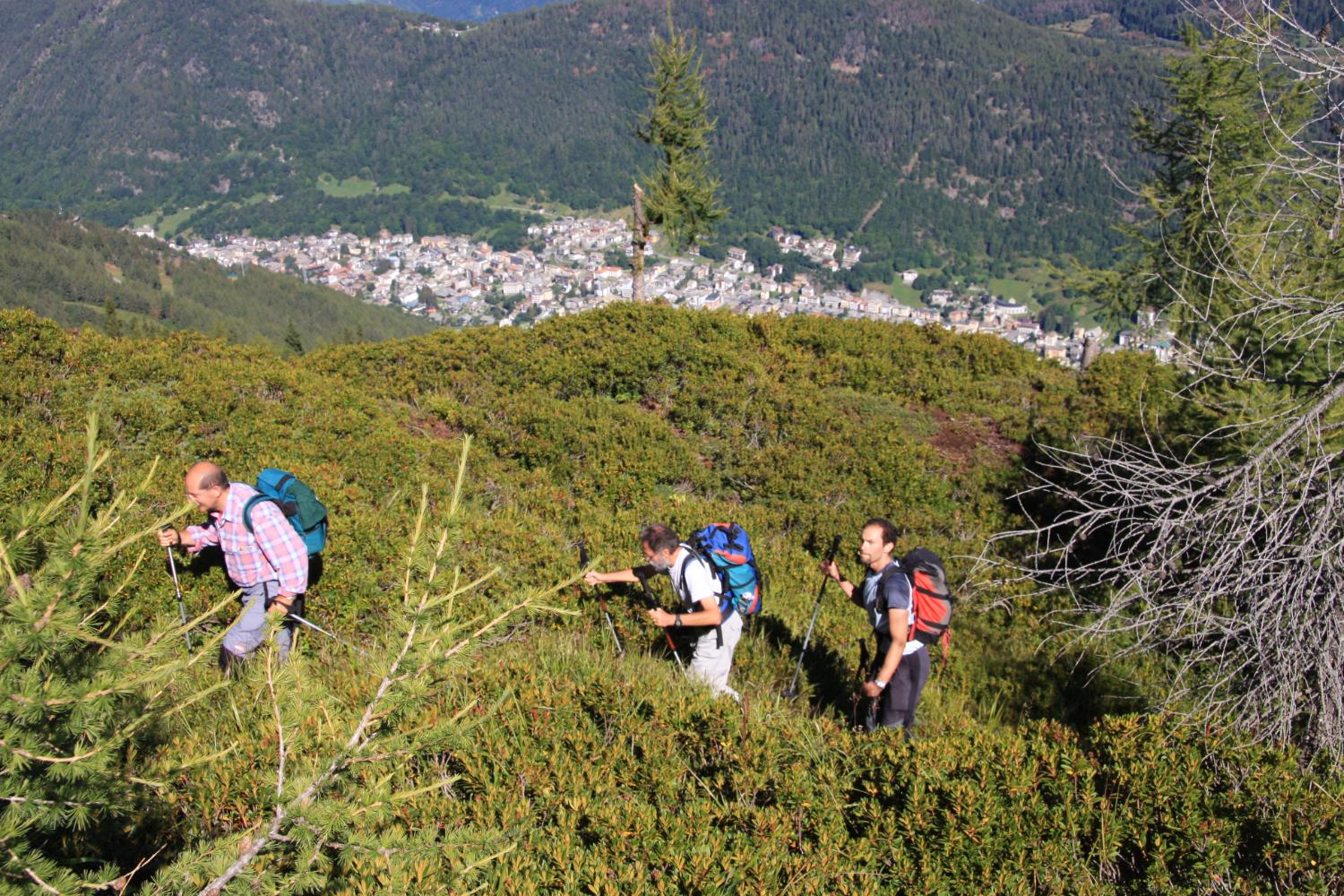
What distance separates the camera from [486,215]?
166875 millimetres

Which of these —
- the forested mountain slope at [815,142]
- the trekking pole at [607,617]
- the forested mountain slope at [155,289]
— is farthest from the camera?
the forested mountain slope at [815,142]

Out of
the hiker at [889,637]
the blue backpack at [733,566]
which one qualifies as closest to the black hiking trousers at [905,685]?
the hiker at [889,637]

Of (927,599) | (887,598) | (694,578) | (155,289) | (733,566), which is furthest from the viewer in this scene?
(155,289)

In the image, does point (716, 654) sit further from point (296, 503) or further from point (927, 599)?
point (296, 503)

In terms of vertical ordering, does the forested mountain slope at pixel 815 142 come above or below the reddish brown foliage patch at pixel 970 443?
below

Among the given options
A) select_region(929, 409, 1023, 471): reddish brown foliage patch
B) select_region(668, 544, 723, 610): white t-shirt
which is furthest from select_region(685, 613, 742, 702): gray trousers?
select_region(929, 409, 1023, 471): reddish brown foliage patch

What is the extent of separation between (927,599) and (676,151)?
753 inches

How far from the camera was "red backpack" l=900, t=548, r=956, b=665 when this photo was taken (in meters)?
4.56

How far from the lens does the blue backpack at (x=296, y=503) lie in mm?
4711

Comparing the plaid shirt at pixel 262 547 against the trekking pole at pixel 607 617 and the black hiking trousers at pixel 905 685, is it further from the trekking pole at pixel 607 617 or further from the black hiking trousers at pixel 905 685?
the black hiking trousers at pixel 905 685

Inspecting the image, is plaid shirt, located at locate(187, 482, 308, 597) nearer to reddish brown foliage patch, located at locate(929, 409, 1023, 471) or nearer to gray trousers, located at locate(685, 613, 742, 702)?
gray trousers, located at locate(685, 613, 742, 702)

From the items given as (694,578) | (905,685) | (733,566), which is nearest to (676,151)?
(733,566)

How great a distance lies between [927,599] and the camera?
4570 mm

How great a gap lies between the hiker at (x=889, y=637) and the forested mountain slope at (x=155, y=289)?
77.6 metres
